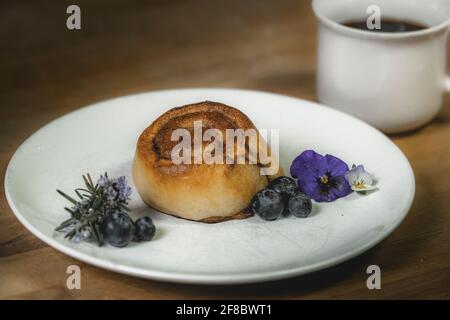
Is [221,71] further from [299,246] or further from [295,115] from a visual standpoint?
[299,246]

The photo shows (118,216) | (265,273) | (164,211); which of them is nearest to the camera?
(265,273)

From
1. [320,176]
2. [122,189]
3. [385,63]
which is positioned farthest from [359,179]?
[122,189]

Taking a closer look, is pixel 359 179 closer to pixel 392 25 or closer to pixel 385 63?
pixel 385 63

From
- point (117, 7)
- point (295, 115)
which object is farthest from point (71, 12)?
point (295, 115)

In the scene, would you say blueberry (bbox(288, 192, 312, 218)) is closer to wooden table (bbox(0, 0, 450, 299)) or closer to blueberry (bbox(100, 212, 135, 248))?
wooden table (bbox(0, 0, 450, 299))

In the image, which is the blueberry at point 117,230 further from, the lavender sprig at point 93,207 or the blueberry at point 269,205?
the blueberry at point 269,205

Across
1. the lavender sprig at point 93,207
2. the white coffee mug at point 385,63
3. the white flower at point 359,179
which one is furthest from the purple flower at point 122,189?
the white coffee mug at point 385,63

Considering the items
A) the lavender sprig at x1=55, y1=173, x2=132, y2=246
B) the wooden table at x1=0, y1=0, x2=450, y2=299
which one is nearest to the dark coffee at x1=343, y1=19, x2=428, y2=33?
the wooden table at x1=0, y1=0, x2=450, y2=299
